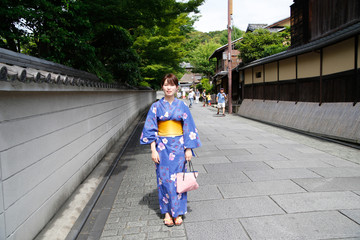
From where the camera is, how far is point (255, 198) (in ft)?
13.9

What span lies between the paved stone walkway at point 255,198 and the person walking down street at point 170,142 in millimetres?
280

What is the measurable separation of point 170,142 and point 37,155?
1665 mm

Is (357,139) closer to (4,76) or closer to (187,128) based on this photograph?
(187,128)

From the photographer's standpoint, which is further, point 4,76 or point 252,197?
point 252,197

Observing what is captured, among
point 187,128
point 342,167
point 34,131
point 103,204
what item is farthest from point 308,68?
point 34,131

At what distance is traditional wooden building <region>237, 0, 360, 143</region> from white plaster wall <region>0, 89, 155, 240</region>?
750cm

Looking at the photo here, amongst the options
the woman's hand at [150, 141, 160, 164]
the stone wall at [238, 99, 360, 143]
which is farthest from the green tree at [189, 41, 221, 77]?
the woman's hand at [150, 141, 160, 164]

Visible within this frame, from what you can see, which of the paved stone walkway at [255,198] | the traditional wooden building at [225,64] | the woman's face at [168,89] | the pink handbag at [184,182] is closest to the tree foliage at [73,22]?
the paved stone walkway at [255,198]

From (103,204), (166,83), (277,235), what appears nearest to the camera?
(277,235)

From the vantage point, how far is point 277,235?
3123 millimetres

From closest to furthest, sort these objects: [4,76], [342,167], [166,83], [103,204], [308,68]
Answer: [4,76] → [166,83] → [103,204] → [342,167] → [308,68]

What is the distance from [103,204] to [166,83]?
222 centimetres

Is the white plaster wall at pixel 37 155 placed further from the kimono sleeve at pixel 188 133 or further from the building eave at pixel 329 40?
the building eave at pixel 329 40

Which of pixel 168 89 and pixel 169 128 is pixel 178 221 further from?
pixel 168 89
